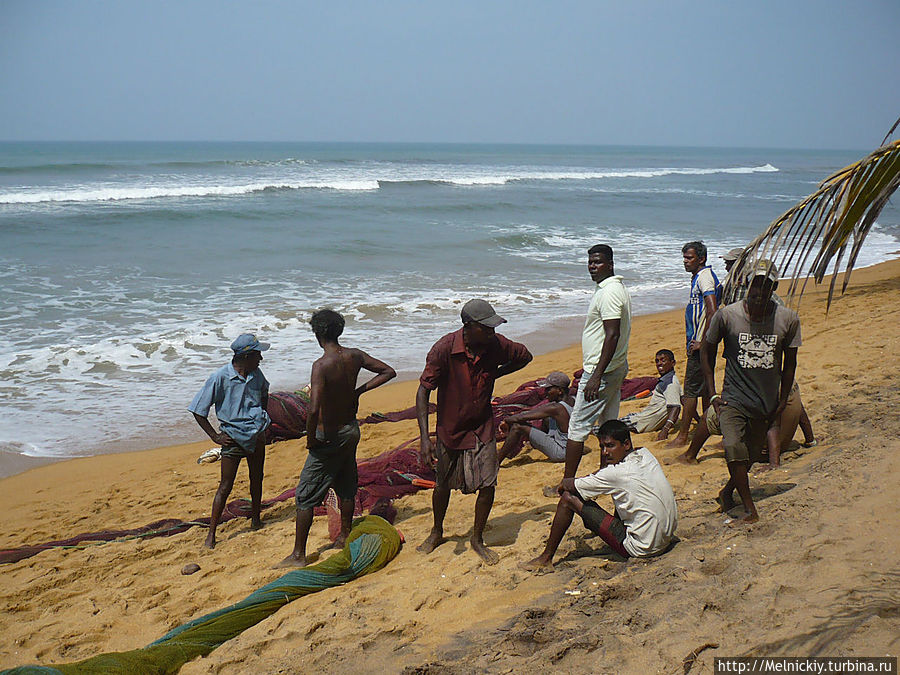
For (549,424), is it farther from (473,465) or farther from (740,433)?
(740,433)

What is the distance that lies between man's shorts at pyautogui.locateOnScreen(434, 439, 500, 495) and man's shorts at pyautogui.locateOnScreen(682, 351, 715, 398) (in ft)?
7.54

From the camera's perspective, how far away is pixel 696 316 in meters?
6.04

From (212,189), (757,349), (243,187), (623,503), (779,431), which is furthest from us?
(243,187)

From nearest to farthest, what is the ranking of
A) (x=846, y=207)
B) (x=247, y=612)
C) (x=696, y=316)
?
1. (x=846, y=207)
2. (x=247, y=612)
3. (x=696, y=316)

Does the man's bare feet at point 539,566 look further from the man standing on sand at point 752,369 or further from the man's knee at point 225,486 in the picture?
the man's knee at point 225,486

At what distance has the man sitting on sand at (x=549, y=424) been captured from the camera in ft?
20.5

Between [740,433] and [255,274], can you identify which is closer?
[740,433]

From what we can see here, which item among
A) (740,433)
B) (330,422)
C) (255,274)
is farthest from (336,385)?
(255,274)

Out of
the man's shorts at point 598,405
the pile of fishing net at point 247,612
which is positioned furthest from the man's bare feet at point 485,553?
the man's shorts at point 598,405

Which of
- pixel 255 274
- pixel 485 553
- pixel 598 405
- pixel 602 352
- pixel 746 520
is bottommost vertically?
pixel 485 553

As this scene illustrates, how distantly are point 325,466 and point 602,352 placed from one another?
6.36ft

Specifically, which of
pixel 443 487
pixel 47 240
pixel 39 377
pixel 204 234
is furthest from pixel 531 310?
pixel 47 240

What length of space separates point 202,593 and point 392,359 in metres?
6.14

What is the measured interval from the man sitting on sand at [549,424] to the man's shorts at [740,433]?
75.8 inches
